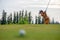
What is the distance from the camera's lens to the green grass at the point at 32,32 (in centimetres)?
185

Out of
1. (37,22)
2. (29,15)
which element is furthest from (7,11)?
(37,22)

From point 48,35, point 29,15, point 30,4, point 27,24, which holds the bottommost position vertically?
point 48,35

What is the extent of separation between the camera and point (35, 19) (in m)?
1.96

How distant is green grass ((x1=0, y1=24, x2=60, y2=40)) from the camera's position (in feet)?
6.07

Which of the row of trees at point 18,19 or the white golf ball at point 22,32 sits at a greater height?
the row of trees at point 18,19

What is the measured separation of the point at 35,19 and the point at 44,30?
0.20m

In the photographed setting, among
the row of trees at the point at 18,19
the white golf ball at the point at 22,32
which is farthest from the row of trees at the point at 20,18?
the white golf ball at the point at 22,32

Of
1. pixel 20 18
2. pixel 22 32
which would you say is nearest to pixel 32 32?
pixel 22 32

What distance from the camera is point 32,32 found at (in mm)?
1896

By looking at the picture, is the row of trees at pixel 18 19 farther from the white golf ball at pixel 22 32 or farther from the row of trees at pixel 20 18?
the white golf ball at pixel 22 32

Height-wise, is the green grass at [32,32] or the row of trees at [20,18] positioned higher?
the row of trees at [20,18]

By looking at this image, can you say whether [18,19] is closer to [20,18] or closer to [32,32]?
[20,18]

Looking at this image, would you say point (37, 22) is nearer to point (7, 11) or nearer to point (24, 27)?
point (24, 27)

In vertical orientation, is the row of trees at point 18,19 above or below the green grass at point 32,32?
above
